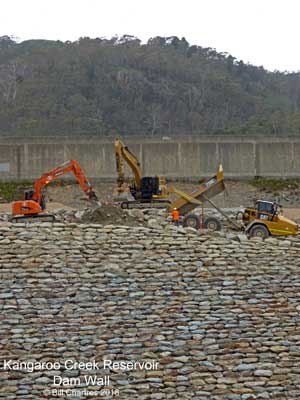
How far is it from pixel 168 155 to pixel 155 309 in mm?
18321

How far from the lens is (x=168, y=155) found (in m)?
27.8

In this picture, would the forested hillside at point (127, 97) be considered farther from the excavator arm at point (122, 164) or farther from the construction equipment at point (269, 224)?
the construction equipment at point (269, 224)

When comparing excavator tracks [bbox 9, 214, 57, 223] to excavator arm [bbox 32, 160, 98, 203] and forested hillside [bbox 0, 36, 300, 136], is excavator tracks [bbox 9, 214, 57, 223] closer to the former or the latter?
excavator arm [bbox 32, 160, 98, 203]

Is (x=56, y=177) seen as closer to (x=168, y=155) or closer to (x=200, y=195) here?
(x=200, y=195)

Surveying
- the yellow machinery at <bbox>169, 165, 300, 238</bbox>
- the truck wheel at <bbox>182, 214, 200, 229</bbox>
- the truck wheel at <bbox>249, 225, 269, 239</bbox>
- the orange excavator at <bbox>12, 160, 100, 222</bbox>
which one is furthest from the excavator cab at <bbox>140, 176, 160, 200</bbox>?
the truck wheel at <bbox>249, 225, 269, 239</bbox>

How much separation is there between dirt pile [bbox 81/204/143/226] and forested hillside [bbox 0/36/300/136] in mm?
28172

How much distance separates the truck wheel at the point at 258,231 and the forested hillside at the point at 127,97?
26.8 meters

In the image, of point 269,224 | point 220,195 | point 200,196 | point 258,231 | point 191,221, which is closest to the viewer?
point 258,231

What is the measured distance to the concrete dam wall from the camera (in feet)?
90.8

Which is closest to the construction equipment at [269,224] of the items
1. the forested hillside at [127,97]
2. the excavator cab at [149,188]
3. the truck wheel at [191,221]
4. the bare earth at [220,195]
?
the truck wheel at [191,221]

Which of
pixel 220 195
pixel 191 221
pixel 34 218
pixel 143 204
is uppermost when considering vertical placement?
pixel 34 218

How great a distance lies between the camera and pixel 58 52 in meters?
60.8

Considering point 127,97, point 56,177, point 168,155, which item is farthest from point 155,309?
point 127,97

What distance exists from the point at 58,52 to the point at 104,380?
180 feet
